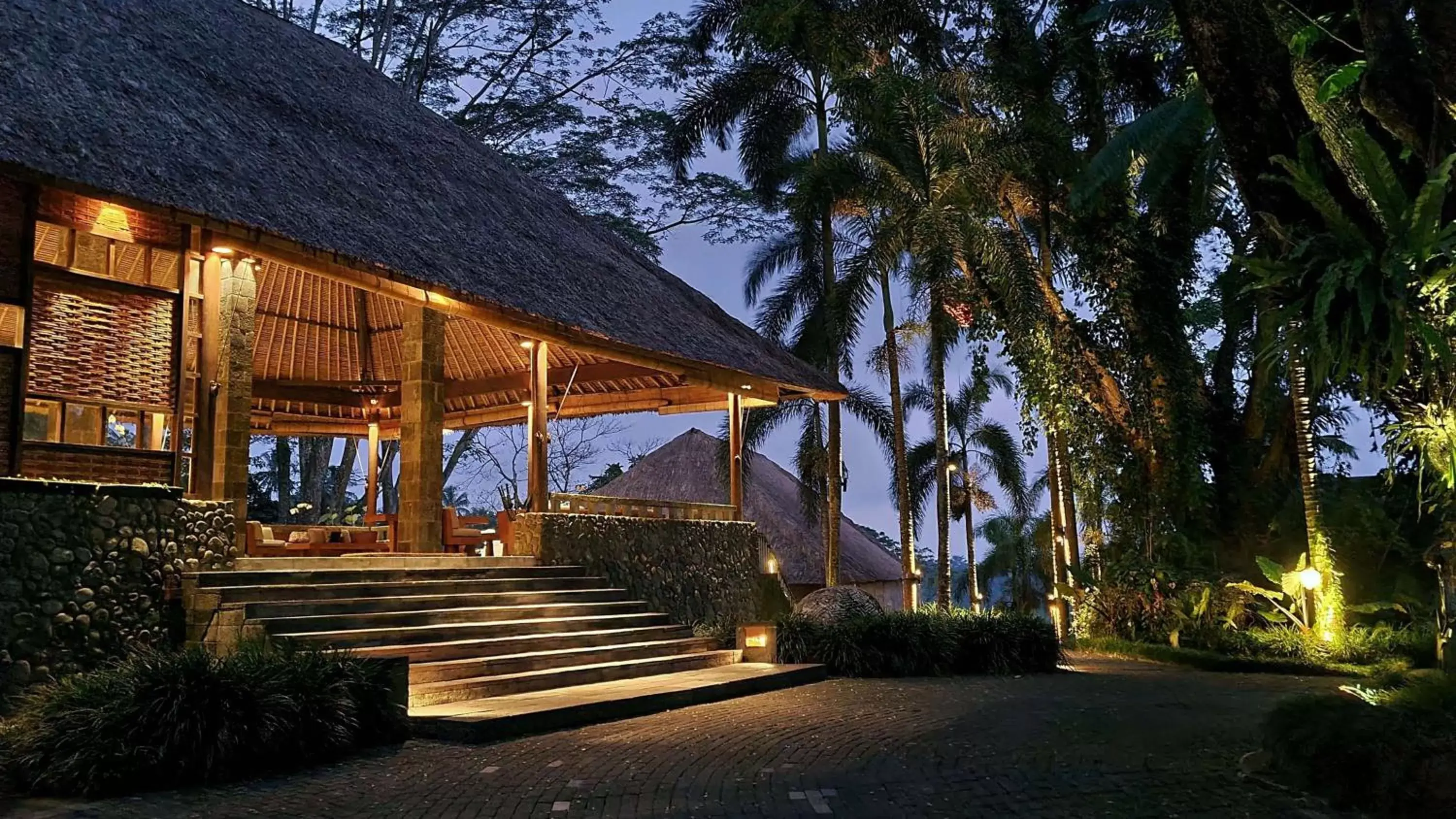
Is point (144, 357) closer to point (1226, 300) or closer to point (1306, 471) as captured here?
point (1306, 471)

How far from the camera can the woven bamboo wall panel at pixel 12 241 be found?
7.77 meters

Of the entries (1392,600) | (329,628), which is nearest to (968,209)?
(1392,600)

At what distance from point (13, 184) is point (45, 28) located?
2.79 m

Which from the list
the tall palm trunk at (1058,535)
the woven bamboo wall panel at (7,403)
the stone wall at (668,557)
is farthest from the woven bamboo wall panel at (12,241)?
the tall palm trunk at (1058,535)

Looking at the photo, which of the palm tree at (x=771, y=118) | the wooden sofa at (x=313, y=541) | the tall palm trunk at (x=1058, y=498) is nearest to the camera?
the wooden sofa at (x=313, y=541)

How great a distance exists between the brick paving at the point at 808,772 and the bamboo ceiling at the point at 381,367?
794cm

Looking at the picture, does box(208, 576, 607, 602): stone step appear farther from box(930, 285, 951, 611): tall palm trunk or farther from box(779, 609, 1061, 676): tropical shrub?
box(930, 285, 951, 611): tall palm trunk

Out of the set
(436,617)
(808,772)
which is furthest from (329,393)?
(808,772)

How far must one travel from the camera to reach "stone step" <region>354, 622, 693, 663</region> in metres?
8.62

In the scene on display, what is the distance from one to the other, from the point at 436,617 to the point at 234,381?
380cm

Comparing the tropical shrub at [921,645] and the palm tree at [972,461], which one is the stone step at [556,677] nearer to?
the tropical shrub at [921,645]

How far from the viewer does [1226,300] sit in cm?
1656

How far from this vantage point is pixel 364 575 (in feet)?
31.8

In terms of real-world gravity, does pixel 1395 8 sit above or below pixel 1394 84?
above
